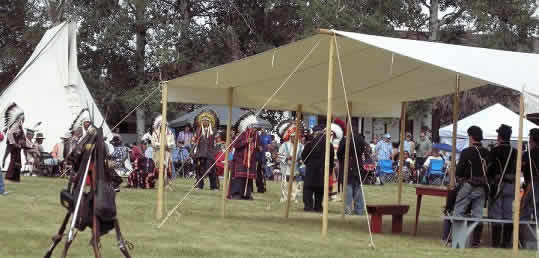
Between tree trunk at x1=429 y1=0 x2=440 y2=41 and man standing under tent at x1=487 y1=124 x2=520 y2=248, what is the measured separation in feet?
80.1

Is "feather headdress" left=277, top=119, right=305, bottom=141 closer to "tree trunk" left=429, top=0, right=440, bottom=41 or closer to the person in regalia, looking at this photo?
the person in regalia

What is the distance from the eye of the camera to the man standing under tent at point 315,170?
1761 centimetres

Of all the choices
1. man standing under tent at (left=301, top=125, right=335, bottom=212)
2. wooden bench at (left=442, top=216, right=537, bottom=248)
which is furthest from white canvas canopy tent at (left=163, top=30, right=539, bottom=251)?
wooden bench at (left=442, top=216, right=537, bottom=248)

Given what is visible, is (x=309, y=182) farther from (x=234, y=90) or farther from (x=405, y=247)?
(x=405, y=247)

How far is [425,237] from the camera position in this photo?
13844 millimetres

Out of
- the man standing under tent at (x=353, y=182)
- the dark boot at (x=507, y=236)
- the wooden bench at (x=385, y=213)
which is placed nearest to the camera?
the dark boot at (x=507, y=236)

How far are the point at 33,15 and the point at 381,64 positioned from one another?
30.6 metres

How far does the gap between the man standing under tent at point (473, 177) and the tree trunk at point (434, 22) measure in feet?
80.8

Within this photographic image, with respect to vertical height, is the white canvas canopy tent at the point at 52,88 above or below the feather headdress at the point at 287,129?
above

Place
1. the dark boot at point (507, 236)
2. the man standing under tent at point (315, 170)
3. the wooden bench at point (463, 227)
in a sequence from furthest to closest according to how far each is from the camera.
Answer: the man standing under tent at point (315, 170)
the dark boot at point (507, 236)
the wooden bench at point (463, 227)

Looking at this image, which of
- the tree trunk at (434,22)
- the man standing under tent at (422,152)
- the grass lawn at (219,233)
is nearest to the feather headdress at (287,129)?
the grass lawn at (219,233)

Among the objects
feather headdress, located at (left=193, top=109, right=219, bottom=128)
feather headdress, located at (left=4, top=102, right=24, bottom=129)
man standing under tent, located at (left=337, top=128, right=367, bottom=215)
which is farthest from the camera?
feather headdress, located at (left=4, top=102, right=24, bottom=129)

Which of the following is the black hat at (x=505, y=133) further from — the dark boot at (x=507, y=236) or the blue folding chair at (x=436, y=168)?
the blue folding chair at (x=436, y=168)

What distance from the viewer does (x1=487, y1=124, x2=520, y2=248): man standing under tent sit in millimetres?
12422
